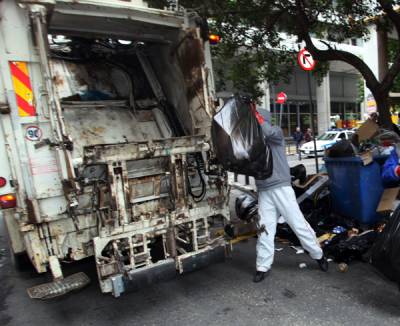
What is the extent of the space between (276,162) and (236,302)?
1307 millimetres

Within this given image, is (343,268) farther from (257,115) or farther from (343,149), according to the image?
(257,115)

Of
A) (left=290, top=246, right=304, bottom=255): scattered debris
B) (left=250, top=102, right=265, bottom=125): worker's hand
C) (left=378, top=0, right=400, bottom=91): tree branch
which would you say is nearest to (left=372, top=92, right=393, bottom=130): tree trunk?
(left=378, top=0, right=400, bottom=91): tree branch

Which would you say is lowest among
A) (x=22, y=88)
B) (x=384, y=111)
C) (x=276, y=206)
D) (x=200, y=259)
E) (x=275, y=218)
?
(x=200, y=259)

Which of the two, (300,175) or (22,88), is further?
(300,175)

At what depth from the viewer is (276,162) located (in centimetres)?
361

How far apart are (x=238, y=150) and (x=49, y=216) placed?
158 centimetres

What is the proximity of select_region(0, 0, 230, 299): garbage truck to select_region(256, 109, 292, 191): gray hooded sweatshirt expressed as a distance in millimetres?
420

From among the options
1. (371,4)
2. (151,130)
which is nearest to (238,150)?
(151,130)

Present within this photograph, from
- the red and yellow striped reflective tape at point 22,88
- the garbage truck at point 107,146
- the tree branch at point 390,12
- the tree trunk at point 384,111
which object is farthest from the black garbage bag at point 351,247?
the tree branch at point 390,12

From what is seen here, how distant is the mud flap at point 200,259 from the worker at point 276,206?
1.62ft

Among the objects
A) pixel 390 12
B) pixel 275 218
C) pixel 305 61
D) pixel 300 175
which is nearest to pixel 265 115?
pixel 275 218

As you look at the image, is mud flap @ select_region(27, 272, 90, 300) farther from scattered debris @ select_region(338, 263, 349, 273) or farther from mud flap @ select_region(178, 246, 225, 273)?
scattered debris @ select_region(338, 263, 349, 273)

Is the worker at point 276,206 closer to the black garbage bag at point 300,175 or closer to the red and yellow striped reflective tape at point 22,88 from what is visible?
the black garbage bag at point 300,175

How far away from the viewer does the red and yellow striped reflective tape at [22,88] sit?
283 cm
